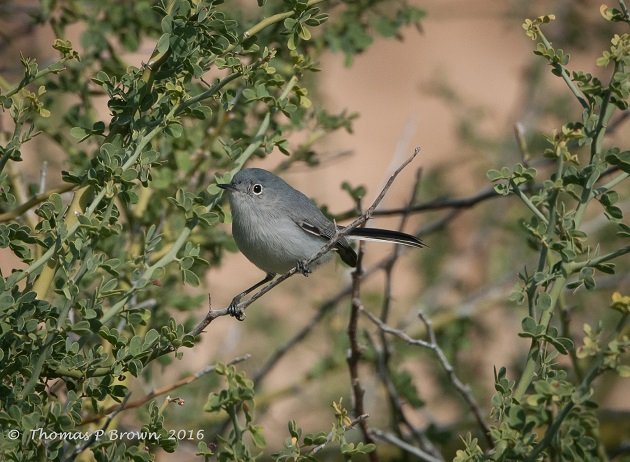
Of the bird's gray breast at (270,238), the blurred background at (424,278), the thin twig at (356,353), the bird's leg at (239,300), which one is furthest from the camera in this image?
the blurred background at (424,278)

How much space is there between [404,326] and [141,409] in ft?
4.82

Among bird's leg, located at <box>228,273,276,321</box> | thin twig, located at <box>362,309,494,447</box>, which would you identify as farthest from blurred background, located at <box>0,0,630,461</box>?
thin twig, located at <box>362,309,494,447</box>

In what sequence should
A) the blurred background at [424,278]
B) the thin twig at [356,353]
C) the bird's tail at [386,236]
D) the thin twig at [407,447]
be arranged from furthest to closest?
the blurred background at [424,278]
the bird's tail at [386,236]
the thin twig at [356,353]
the thin twig at [407,447]

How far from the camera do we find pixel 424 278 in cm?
489

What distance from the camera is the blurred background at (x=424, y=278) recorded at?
11.0ft

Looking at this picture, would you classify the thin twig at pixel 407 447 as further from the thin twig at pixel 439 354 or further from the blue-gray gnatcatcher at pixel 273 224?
the blue-gray gnatcatcher at pixel 273 224

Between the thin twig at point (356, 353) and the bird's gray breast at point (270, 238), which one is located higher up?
the bird's gray breast at point (270, 238)

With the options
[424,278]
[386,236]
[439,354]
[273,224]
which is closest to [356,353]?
[439,354]

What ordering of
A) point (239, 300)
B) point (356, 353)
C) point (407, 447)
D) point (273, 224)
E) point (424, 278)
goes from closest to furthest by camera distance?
point (407, 447) < point (356, 353) < point (239, 300) < point (273, 224) < point (424, 278)

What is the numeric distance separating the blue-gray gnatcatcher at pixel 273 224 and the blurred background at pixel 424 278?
13 centimetres

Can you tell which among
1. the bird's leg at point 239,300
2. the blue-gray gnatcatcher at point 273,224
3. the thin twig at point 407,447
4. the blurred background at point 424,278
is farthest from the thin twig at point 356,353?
the blue-gray gnatcatcher at point 273,224

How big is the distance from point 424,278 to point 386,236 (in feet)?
6.87

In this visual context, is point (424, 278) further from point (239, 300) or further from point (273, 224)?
point (239, 300)

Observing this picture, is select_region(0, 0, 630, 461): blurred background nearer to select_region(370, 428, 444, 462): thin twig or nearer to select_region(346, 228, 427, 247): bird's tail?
select_region(346, 228, 427, 247): bird's tail
